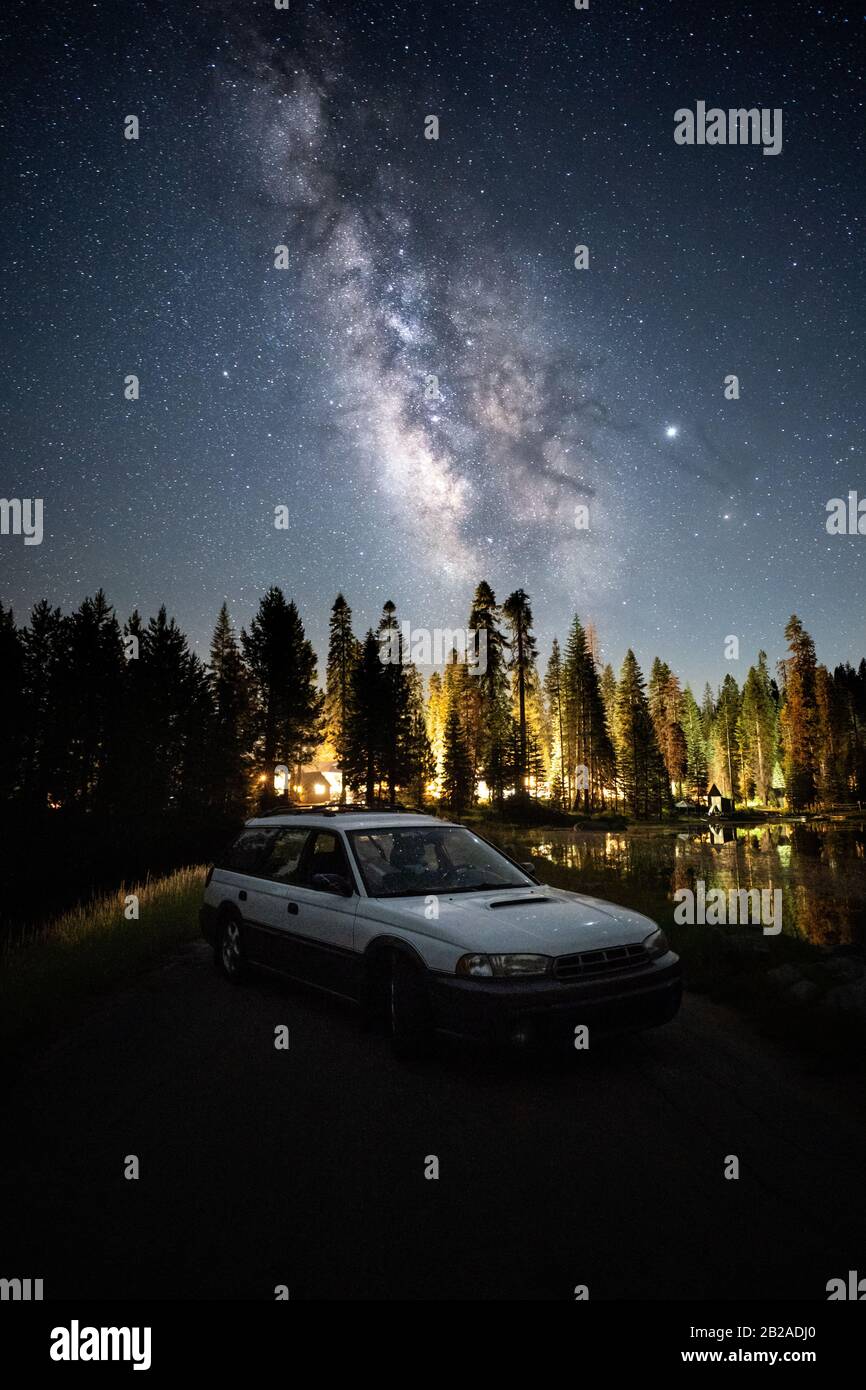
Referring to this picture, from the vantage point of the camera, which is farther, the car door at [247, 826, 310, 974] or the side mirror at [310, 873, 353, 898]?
the car door at [247, 826, 310, 974]

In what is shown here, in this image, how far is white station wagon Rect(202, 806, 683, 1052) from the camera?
4.90 meters

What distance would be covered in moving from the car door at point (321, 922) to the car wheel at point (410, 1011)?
599 millimetres

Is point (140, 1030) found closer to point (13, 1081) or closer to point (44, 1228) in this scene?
point (13, 1081)

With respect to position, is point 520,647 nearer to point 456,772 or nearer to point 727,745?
point 456,772

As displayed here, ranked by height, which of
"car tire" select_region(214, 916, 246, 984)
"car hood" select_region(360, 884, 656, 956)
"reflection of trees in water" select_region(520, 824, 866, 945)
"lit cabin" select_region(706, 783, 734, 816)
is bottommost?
"lit cabin" select_region(706, 783, 734, 816)

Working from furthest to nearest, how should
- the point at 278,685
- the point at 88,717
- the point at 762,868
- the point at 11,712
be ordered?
the point at 278,685 < the point at 88,717 < the point at 11,712 < the point at 762,868

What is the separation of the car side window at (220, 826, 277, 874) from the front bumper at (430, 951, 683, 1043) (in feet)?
11.7

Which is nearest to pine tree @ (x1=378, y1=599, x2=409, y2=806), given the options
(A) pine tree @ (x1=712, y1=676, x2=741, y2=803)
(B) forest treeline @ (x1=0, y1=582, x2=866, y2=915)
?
(B) forest treeline @ (x1=0, y1=582, x2=866, y2=915)

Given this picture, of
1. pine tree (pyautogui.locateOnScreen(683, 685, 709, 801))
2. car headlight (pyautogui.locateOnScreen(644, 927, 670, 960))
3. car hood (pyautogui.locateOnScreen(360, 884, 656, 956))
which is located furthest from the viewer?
pine tree (pyautogui.locateOnScreen(683, 685, 709, 801))

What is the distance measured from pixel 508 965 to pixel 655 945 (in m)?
1.35

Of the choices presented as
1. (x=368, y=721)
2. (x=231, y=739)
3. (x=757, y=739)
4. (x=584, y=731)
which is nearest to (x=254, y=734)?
(x=231, y=739)

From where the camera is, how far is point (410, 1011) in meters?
5.29

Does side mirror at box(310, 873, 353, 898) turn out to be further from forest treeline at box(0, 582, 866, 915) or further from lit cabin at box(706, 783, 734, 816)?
lit cabin at box(706, 783, 734, 816)
